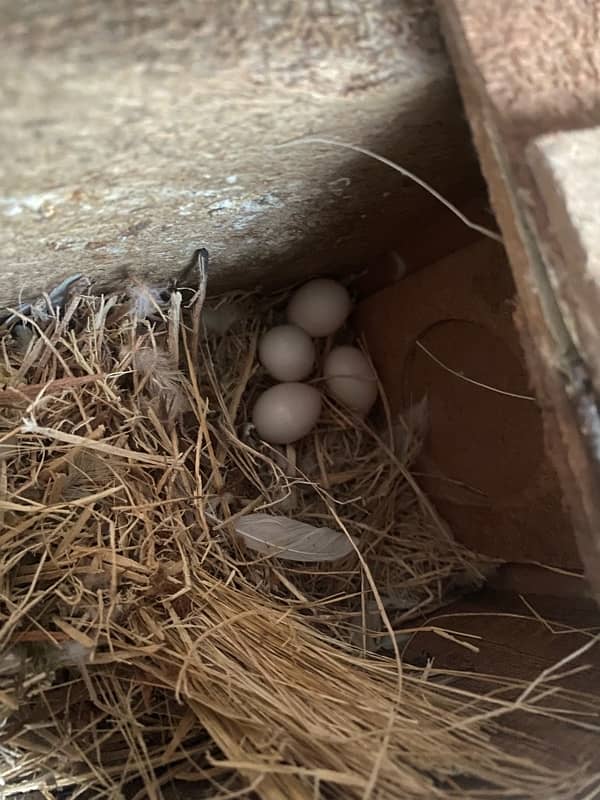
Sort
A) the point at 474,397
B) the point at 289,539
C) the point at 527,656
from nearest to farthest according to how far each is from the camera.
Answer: the point at 527,656
the point at 289,539
the point at 474,397

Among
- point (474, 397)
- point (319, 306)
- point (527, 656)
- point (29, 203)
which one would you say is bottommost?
point (527, 656)

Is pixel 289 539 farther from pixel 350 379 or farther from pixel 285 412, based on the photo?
pixel 350 379

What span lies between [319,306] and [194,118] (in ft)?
2.14

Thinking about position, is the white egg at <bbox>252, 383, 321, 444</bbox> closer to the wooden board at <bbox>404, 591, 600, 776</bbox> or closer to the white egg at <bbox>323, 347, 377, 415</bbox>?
the white egg at <bbox>323, 347, 377, 415</bbox>

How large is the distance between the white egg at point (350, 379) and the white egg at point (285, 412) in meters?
Answer: 0.07

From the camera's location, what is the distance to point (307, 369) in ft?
4.38

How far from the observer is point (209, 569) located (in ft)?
3.68

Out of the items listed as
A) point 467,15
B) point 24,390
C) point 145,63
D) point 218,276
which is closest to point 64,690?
point 24,390

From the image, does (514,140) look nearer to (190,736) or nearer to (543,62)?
(543,62)

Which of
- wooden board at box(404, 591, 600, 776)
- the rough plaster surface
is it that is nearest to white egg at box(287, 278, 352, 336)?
the rough plaster surface

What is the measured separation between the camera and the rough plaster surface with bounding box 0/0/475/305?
2.02 ft

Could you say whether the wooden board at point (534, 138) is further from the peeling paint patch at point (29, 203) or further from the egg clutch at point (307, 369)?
the egg clutch at point (307, 369)

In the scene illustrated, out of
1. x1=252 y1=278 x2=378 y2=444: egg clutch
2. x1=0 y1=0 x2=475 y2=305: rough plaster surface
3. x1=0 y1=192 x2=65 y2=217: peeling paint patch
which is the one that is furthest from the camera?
x1=252 y1=278 x2=378 y2=444: egg clutch

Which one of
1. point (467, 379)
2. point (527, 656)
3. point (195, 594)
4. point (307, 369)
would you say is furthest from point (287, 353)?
point (527, 656)
